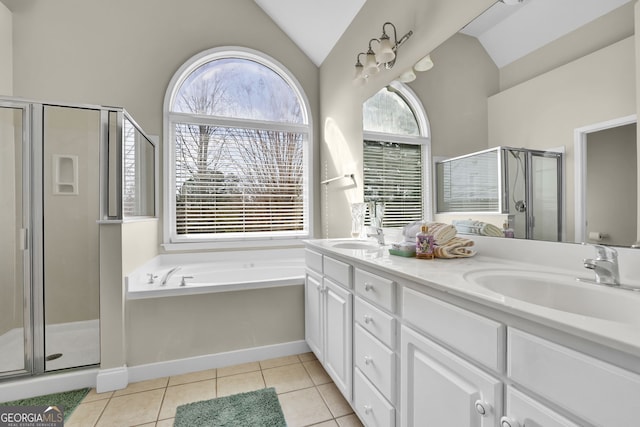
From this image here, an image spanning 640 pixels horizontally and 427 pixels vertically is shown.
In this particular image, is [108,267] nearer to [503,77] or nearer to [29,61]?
[29,61]

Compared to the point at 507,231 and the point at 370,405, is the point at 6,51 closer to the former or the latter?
the point at 370,405

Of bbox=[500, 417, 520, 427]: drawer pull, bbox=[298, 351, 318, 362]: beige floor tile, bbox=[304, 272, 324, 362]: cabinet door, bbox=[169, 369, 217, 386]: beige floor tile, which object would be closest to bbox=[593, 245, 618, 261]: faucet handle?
bbox=[500, 417, 520, 427]: drawer pull

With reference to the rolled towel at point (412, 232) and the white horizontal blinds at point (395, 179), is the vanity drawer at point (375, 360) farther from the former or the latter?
the white horizontal blinds at point (395, 179)

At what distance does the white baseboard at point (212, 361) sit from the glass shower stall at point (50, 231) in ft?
1.03

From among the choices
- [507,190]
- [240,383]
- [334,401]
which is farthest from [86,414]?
[507,190]

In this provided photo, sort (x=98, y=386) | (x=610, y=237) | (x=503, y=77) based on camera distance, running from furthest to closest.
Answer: (x=98, y=386), (x=503, y=77), (x=610, y=237)

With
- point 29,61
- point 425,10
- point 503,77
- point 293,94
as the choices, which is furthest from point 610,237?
point 29,61

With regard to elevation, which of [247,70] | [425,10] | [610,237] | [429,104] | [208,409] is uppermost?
[247,70]

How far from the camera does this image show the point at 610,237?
94 cm

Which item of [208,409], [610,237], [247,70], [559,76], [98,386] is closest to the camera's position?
[610,237]

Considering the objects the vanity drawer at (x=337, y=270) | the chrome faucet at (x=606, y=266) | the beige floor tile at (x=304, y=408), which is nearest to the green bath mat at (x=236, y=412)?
the beige floor tile at (x=304, y=408)

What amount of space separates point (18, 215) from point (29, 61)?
1.39m

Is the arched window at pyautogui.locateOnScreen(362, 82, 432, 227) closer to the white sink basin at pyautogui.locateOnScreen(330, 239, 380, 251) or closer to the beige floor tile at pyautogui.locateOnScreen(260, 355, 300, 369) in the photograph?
the white sink basin at pyautogui.locateOnScreen(330, 239, 380, 251)

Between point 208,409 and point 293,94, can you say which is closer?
point 208,409
